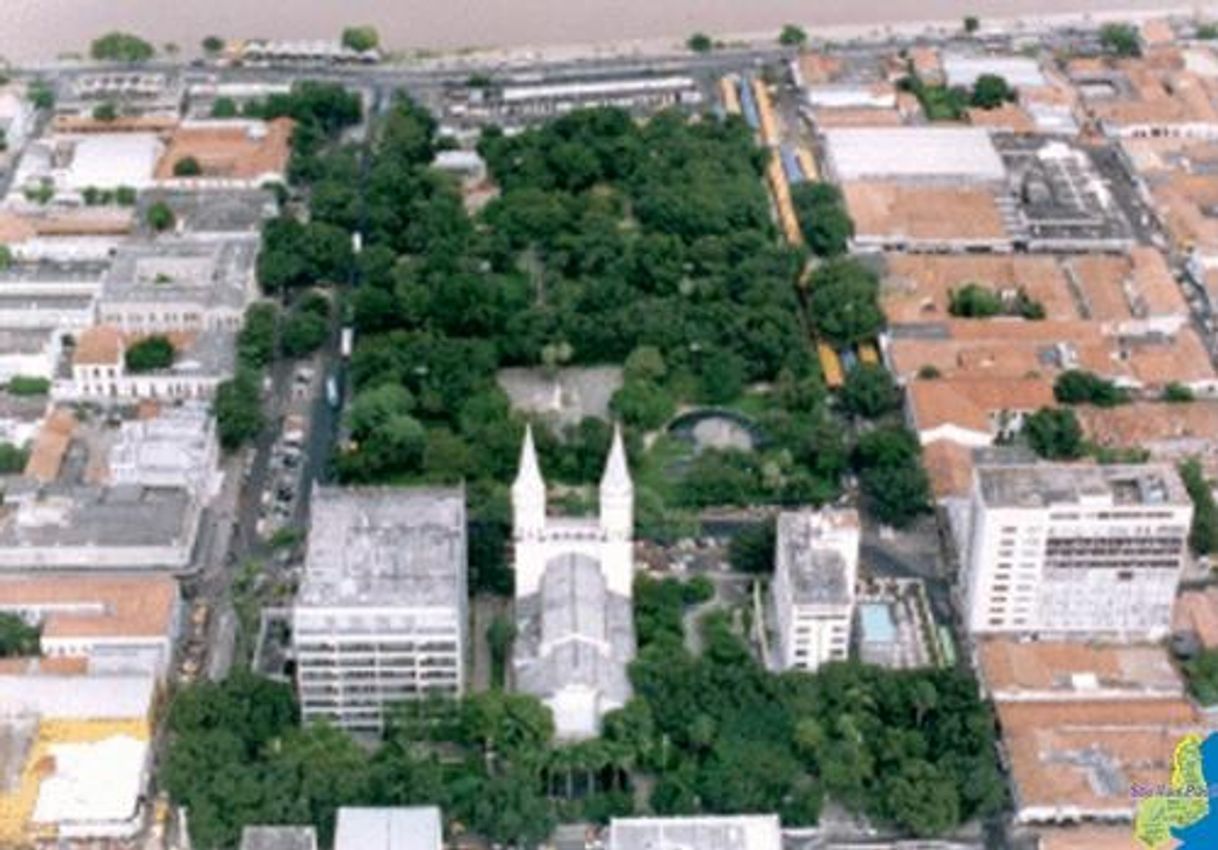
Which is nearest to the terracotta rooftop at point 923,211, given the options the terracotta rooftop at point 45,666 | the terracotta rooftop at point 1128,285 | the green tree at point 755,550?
the terracotta rooftop at point 1128,285

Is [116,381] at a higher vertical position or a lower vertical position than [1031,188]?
lower

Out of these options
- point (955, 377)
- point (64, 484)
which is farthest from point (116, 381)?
point (955, 377)

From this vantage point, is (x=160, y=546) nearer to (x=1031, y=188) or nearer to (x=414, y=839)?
(x=414, y=839)

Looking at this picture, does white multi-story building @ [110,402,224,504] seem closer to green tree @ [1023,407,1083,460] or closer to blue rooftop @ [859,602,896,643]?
blue rooftop @ [859,602,896,643]

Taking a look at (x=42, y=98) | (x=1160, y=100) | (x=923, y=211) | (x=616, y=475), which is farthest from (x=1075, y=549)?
(x=42, y=98)

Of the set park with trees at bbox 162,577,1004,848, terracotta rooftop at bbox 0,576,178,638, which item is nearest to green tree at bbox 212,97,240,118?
terracotta rooftop at bbox 0,576,178,638
